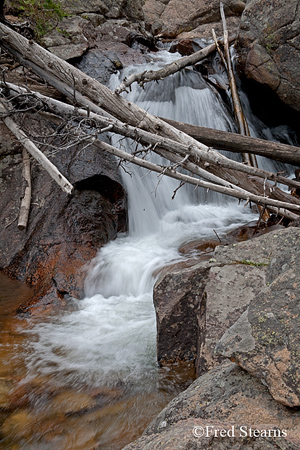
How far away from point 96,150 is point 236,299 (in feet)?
15.1

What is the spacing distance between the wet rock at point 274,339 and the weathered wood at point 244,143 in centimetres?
422

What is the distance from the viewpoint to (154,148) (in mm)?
4633

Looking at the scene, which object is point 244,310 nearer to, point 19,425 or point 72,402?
point 72,402

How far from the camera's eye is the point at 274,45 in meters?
7.64

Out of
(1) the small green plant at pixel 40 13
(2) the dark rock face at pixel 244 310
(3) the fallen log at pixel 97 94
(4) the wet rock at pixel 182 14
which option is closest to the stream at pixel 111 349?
(2) the dark rock face at pixel 244 310

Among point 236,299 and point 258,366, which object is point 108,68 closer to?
point 236,299

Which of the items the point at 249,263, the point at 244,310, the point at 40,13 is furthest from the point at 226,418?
the point at 40,13

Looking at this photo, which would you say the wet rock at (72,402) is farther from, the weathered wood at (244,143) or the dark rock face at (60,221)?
the weathered wood at (244,143)

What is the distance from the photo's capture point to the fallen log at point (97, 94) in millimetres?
5156

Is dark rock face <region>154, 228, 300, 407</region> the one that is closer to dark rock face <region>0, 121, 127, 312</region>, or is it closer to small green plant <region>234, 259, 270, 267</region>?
small green plant <region>234, 259, 270, 267</region>

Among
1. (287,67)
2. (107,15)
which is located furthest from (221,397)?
(107,15)

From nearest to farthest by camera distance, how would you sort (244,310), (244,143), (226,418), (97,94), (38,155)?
(226,418) < (244,310) < (38,155) < (97,94) < (244,143)

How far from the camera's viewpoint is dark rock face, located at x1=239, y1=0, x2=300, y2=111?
739 centimetres

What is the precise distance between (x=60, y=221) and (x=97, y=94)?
88.2 inches
